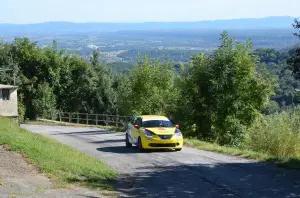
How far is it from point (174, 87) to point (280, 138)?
2012 cm

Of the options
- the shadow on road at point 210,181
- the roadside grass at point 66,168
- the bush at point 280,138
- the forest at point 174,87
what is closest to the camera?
the shadow on road at point 210,181

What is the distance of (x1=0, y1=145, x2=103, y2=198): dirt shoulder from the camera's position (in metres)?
9.31

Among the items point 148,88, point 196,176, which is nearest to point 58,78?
point 148,88

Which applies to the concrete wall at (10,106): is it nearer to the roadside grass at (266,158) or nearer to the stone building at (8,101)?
the stone building at (8,101)

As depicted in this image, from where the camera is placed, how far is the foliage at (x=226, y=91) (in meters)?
32.8

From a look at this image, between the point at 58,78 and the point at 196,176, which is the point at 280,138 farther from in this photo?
the point at 58,78

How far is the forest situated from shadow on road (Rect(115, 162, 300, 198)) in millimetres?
2582

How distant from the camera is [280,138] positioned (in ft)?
61.4

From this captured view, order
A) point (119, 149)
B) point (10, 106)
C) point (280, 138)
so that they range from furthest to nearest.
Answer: point (10, 106) < point (119, 149) < point (280, 138)

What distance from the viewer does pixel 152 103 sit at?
4022cm

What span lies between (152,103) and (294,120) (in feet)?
67.3

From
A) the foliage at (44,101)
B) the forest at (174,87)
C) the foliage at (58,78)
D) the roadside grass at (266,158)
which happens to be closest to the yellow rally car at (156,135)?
the roadside grass at (266,158)

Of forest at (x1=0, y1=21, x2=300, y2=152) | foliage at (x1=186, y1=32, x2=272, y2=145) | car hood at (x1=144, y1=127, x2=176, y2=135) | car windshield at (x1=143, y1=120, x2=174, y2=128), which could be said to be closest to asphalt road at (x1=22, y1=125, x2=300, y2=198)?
car hood at (x1=144, y1=127, x2=176, y2=135)

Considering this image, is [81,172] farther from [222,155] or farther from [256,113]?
[256,113]
